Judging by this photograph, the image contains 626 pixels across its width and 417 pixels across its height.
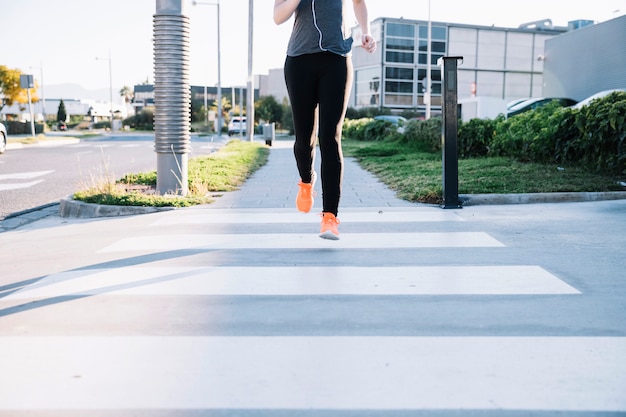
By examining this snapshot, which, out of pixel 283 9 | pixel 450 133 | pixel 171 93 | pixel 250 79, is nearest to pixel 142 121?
pixel 250 79

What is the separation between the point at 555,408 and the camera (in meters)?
1.89

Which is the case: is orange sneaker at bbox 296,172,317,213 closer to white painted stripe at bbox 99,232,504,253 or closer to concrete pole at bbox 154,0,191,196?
white painted stripe at bbox 99,232,504,253

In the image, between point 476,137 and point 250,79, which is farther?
point 250,79

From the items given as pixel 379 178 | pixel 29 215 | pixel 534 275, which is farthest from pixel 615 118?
pixel 29 215

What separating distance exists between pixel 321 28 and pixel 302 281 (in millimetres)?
1774

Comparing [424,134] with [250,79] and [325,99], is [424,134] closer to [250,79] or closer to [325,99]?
[325,99]

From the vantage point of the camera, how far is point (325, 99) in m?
4.21

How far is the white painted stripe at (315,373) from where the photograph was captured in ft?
6.42

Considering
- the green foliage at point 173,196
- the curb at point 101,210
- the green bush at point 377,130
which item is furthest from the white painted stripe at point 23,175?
the green bush at point 377,130

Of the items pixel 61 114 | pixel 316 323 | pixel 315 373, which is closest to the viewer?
pixel 315 373

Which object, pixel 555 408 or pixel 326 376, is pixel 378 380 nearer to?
pixel 326 376

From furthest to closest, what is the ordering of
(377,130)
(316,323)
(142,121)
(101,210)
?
1. (142,121)
2. (377,130)
3. (101,210)
4. (316,323)

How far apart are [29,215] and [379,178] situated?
478cm

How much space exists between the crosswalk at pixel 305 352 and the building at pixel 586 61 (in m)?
24.2
